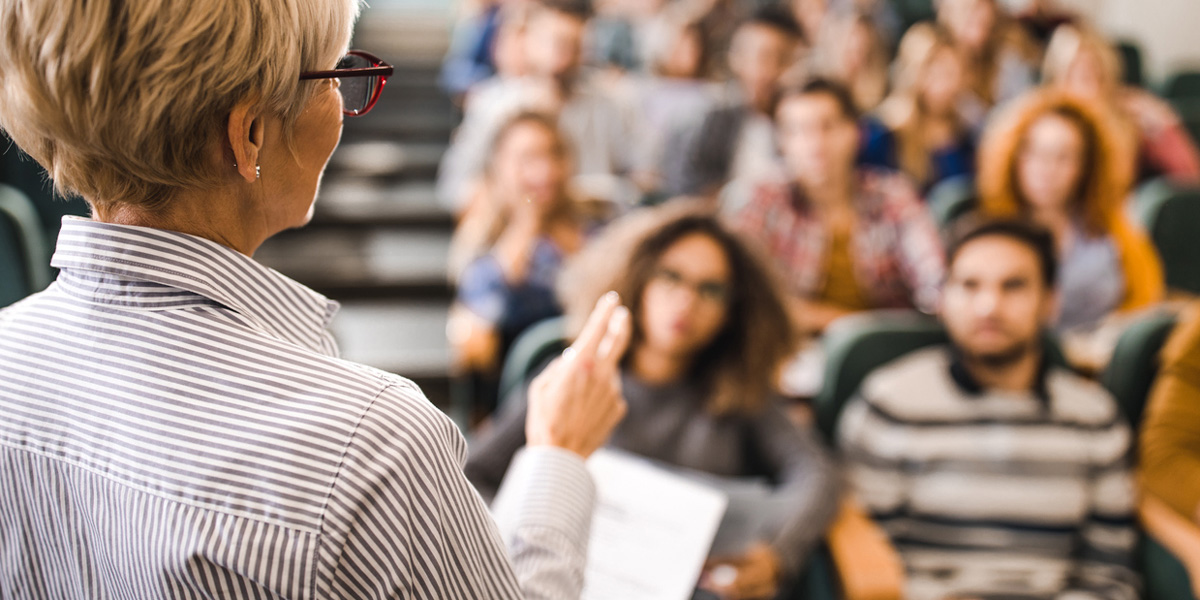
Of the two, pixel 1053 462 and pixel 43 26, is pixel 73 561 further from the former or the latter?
pixel 1053 462

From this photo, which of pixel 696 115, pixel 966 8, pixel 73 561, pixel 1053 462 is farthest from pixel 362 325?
pixel 966 8

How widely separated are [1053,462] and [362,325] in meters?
2.14

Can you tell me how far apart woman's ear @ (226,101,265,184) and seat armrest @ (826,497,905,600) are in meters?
1.18

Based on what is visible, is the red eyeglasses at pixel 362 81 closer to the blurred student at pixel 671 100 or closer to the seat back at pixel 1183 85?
the blurred student at pixel 671 100

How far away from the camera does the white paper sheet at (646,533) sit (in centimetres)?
115

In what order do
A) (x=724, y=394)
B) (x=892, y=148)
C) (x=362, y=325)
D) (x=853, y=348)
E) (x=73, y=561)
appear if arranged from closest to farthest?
(x=73, y=561) → (x=724, y=394) → (x=853, y=348) → (x=362, y=325) → (x=892, y=148)

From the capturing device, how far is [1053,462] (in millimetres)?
1524

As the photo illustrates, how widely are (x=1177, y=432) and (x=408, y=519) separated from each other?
65.4 inches

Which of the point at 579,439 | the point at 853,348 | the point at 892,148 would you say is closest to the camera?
the point at 579,439

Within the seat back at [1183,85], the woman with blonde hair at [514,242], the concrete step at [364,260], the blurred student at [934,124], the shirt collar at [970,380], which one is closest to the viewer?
the shirt collar at [970,380]

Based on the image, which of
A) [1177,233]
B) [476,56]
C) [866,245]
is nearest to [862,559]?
[866,245]

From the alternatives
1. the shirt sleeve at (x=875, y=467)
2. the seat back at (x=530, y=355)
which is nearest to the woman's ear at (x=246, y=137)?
the seat back at (x=530, y=355)

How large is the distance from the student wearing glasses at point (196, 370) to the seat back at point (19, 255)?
52.3 inches

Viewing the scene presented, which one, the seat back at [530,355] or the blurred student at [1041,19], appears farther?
the blurred student at [1041,19]
